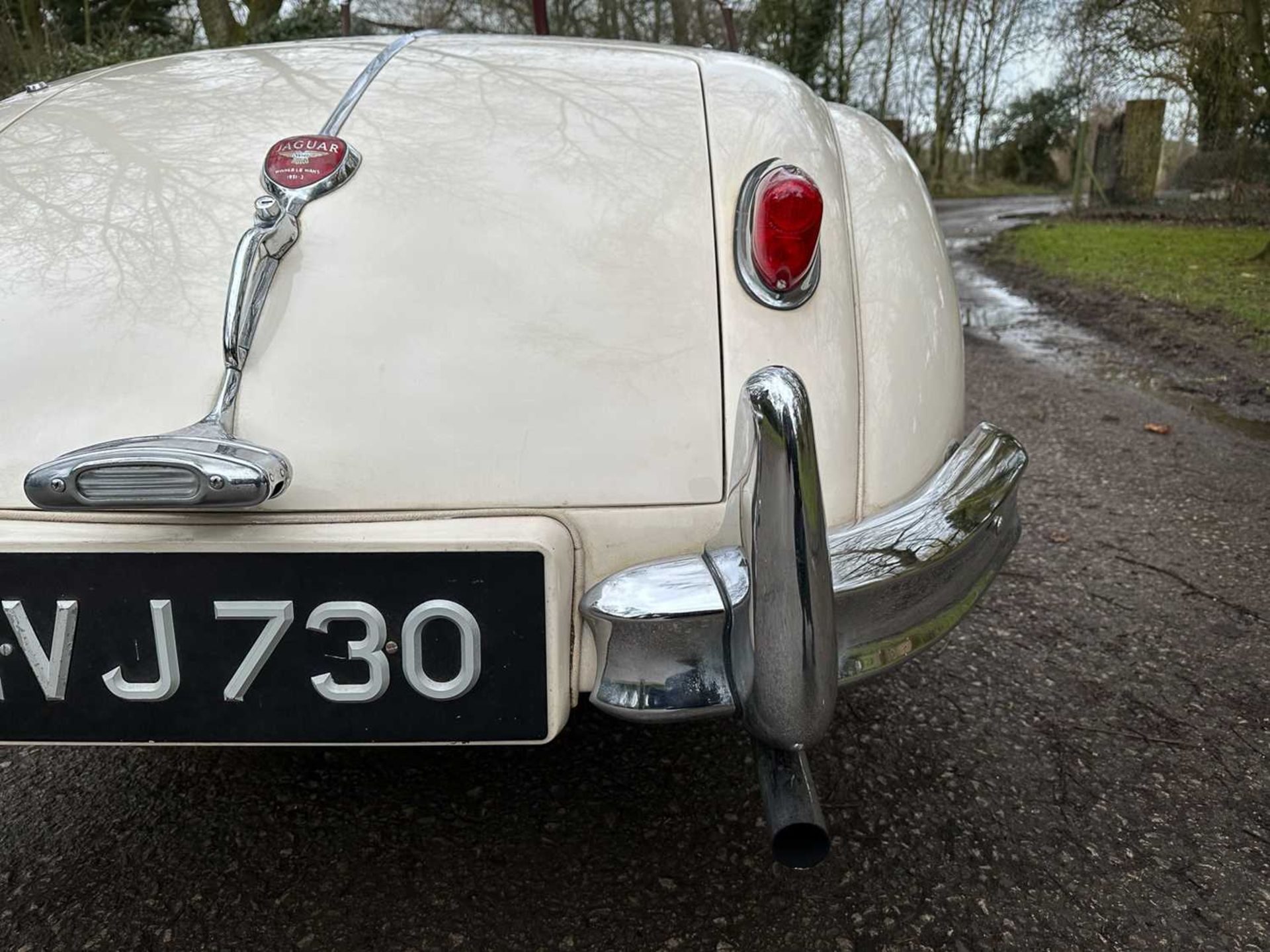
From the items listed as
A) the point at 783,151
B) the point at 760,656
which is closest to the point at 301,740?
the point at 760,656

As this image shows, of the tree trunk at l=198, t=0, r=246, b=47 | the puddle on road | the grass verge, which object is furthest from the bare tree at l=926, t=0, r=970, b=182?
the tree trunk at l=198, t=0, r=246, b=47

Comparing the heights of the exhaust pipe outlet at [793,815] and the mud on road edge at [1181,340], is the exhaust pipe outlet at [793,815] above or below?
above

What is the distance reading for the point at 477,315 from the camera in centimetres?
132

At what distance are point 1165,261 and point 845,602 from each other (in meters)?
8.78

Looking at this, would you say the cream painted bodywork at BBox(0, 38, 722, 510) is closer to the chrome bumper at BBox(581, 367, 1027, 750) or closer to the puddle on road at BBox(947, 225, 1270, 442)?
the chrome bumper at BBox(581, 367, 1027, 750)

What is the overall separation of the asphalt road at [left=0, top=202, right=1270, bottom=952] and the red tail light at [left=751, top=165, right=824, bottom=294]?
96 centimetres

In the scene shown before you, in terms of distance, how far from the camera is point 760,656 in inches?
44.7

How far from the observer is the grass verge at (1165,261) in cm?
664

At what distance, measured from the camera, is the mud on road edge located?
15.5ft

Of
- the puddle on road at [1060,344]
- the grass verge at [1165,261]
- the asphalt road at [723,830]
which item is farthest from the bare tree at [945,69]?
the asphalt road at [723,830]

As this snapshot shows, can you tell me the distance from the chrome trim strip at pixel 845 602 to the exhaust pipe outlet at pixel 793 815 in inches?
4.4

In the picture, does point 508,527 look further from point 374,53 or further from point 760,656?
point 374,53

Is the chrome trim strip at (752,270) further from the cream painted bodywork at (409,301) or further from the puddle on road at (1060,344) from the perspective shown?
the puddle on road at (1060,344)

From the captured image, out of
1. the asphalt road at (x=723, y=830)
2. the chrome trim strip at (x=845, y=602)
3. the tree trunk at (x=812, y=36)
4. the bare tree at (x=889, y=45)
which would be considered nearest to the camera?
the chrome trim strip at (x=845, y=602)
